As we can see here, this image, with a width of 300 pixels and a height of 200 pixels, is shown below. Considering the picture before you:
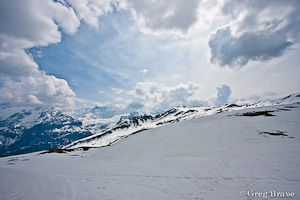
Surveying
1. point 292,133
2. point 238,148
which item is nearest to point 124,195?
point 238,148

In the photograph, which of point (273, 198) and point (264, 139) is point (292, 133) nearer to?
point (264, 139)

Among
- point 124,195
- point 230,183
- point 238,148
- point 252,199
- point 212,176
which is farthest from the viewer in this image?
point 238,148

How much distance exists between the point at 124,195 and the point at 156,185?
2.65m

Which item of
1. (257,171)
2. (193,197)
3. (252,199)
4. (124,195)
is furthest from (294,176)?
(124,195)

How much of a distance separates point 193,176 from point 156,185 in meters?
3.63

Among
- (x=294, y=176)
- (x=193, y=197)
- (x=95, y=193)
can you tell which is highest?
(x=95, y=193)

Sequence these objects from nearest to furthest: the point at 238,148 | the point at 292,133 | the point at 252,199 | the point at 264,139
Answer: the point at 252,199
the point at 238,148
the point at 264,139
the point at 292,133

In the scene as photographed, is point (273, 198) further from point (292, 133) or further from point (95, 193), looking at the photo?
point (292, 133)

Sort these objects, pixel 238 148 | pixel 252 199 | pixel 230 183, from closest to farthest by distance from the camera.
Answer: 1. pixel 252 199
2. pixel 230 183
3. pixel 238 148

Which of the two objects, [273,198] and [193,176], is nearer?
[273,198]

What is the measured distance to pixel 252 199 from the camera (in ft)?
23.4

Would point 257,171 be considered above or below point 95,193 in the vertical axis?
below

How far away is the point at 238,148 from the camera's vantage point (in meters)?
18.6

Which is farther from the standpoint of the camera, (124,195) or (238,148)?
(238,148)
